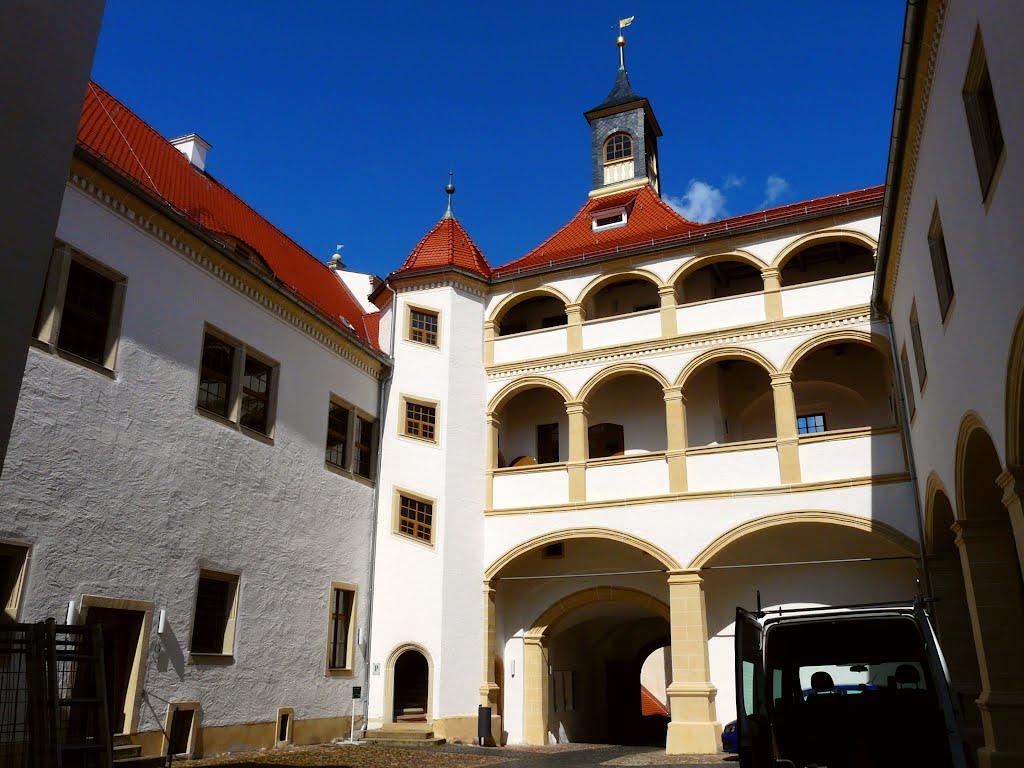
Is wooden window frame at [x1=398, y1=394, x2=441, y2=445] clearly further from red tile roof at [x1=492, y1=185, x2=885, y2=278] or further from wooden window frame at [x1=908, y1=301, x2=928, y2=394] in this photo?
wooden window frame at [x1=908, y1=301, x2=928, y2=394]

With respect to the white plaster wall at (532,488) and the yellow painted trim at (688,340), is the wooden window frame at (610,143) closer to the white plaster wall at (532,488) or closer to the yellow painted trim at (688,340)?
the yellow painted trim at (688,340)

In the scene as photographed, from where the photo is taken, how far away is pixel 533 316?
23.4 m

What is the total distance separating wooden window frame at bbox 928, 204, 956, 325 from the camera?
11.2 metres

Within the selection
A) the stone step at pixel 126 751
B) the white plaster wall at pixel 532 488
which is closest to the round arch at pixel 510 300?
the white plaster wall at pixel 532 488

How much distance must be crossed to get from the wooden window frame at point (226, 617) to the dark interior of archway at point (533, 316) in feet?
33.5

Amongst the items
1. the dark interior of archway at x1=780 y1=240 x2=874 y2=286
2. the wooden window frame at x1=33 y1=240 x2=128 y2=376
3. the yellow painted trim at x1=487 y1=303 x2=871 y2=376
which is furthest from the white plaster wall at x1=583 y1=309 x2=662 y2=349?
A: the wooden window frame at x1=33 y1=240 x2=128 y2=376

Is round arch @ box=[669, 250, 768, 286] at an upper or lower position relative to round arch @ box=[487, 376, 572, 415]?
upper

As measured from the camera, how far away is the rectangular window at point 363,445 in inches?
769

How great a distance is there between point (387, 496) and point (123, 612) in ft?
23.7

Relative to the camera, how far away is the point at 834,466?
17.7 meters

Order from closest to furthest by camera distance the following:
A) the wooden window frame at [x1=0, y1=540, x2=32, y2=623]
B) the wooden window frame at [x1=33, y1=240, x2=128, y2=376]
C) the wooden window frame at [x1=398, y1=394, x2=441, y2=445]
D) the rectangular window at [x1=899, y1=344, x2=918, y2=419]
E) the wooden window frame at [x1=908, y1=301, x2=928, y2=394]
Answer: the wooden window frame at [x1=0, y1=540, x2=32, y2=623] < the wooden window frame at [x1=33, y1=240, x2=128, y2=376] < the wooden window frame at [x1=908, y1=301, x2=928, y2=394] < the rectangular window at [x1=899, y1=344, x2=918, y2=419] < the wooden window frame at [x1=398, y1=394, x2=441, y2=445]

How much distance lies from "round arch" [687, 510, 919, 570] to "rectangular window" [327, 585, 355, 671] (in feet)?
22.5

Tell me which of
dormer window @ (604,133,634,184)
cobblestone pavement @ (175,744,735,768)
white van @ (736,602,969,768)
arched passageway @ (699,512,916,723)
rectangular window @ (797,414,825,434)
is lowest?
cobblestone pavement @ (175,744,735,768)

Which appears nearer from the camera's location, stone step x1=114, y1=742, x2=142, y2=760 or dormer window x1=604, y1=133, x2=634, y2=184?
stone step x1=114, y1=742, x2=142, y2=760
